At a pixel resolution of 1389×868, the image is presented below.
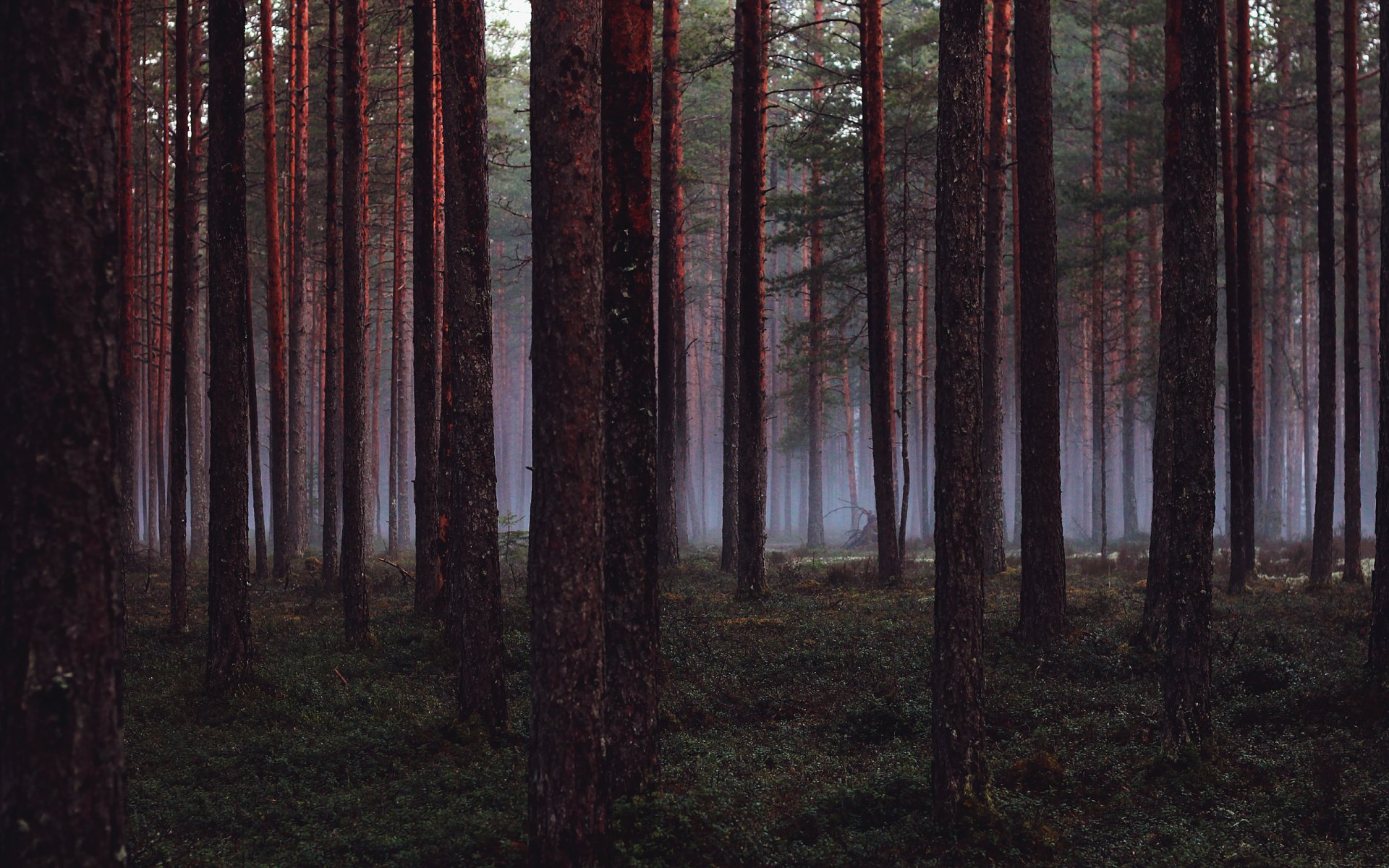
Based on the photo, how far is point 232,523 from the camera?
950 cm

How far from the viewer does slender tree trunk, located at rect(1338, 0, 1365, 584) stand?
15914 mm

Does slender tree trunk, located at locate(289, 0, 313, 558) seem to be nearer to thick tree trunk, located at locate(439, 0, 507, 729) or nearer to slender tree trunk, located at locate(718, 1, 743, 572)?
slender tree trunk, located at locate(718, 1, 743, 572)

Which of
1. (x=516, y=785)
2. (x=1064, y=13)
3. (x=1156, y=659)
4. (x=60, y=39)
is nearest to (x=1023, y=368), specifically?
(x=1156, y=659)

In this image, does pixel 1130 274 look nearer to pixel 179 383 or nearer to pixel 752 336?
pixel 752 336

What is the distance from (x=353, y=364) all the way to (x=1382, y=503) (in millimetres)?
11508

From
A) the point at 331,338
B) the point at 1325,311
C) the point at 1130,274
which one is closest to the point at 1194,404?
A: the point at 1325,311

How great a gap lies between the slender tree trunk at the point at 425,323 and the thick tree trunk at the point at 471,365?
6.88 feet

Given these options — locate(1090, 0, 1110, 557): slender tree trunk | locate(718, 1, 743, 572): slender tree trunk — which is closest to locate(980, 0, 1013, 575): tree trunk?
locate(718, 1, 743, 572): slender tree trunk

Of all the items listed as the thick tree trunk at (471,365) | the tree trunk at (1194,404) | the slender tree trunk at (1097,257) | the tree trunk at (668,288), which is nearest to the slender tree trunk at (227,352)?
the thick tree trunk at (471,365)

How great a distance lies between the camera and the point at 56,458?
324 centimetres

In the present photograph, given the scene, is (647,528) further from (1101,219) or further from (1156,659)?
(1101,219)

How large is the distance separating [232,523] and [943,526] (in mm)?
7120

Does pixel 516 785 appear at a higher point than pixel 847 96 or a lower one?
lower

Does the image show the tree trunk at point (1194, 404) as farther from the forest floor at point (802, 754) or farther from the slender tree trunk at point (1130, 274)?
the slender tree trunk at point (1130, 274)
